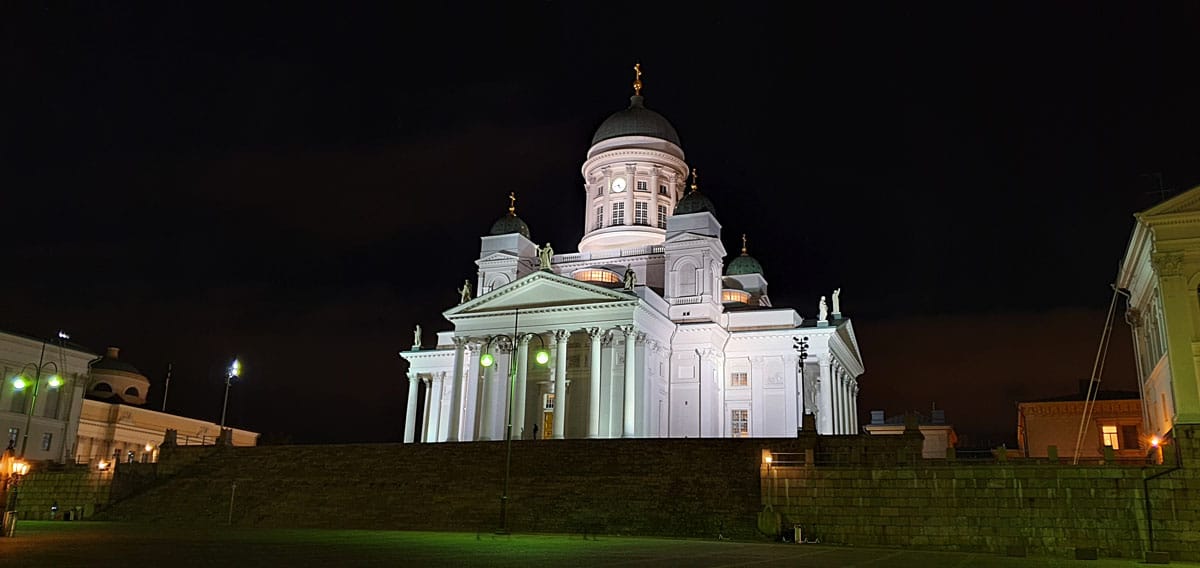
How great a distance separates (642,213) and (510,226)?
29.4 ft

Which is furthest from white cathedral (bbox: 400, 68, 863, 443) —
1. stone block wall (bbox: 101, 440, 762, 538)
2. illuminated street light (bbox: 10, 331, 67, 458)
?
illuminated street light (bbox: 10, 331, 67, 458)

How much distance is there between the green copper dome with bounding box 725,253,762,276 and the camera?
208 feet

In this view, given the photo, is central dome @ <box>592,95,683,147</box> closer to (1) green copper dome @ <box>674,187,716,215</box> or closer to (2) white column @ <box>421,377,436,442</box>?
(1) green copper dome @ <box>674,187,716,215</box>

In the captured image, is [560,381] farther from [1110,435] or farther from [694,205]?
[1110,435]

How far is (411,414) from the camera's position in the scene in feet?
197

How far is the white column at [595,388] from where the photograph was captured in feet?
151

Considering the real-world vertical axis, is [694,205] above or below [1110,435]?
above

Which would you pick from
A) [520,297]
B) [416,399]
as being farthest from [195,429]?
[520,297]

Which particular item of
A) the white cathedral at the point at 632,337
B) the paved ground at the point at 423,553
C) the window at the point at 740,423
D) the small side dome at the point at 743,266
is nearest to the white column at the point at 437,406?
the white cathedral at the point at 632,337

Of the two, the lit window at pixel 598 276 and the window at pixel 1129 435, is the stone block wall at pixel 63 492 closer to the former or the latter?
the lit window at pixel 598 276

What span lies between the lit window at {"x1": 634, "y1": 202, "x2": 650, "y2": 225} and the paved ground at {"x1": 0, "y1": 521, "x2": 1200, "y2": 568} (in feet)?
121

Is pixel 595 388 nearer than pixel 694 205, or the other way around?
A: pixel 595 388

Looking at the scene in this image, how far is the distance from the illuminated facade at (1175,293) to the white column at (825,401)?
19.4 meters

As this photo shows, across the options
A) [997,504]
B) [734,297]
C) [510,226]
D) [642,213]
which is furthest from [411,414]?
[997,504]
